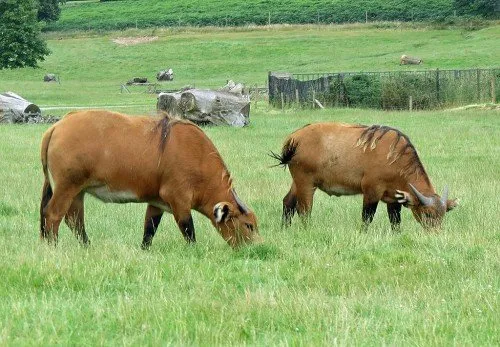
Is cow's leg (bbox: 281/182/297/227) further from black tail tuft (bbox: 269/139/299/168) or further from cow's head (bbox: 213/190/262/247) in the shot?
cow's head (bbox: 213/190/262/247)

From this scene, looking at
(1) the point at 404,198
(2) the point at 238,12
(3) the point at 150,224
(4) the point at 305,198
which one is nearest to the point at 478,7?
(2) the point at 238,12

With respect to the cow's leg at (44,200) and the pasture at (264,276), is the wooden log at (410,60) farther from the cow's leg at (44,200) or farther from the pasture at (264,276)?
the cow's leg at (44,200)

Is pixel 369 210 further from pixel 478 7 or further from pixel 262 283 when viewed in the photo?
pixel 478 7

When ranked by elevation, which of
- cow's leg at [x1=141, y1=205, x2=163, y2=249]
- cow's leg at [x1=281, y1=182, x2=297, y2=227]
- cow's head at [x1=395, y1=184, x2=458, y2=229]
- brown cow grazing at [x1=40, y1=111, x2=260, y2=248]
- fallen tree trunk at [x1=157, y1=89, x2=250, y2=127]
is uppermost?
brown cow grazing at [x1=40, y1=111, x2=260, y2=248]

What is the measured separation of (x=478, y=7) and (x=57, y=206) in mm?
81273

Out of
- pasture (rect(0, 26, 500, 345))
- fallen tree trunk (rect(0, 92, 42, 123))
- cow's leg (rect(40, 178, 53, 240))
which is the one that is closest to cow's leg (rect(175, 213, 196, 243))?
pasture (rect(0, 26, 500, 345))

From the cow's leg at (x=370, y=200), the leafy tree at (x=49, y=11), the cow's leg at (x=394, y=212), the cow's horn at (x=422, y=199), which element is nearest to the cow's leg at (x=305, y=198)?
the cow's leg at (x=370, y=200)

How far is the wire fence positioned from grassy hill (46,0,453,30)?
49.1 metres

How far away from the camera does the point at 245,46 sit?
279 feet

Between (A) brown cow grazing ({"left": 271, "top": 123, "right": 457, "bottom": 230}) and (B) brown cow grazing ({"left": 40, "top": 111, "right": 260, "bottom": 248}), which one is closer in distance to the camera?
(B) brown cow grazing ({"left": 40, "top": 111, "right": 260, "bottom": 248})

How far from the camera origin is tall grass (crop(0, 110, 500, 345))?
272 inches

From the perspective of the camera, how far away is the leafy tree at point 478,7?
85.5m

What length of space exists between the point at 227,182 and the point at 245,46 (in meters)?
74.6

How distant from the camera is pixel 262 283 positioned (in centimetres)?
873
